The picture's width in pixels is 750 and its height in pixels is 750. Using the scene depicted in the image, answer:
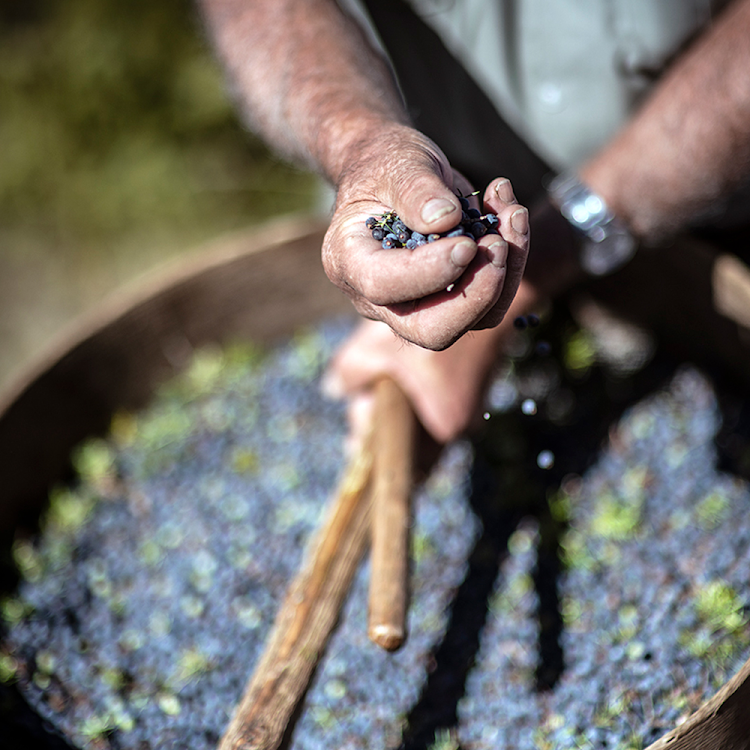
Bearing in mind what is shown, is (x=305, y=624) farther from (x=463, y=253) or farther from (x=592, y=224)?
(x=592, y=224)

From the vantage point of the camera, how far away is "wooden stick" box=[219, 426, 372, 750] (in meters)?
0.81

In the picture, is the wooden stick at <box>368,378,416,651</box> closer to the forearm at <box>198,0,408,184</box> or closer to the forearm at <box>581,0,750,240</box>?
the forearm at <box>198,0,408,184</box>

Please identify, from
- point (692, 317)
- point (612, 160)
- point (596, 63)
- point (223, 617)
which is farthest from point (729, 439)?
point (223, 617)

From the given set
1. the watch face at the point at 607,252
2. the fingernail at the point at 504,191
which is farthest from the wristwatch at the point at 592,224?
the fingernail at the point at 504,191

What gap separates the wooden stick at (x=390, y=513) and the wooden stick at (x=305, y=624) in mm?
36

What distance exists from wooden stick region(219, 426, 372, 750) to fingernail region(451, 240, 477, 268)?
22.9 inches

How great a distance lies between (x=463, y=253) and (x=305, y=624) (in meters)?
0.59

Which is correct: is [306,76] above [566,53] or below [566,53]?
above

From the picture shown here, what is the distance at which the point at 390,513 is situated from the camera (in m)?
1.01

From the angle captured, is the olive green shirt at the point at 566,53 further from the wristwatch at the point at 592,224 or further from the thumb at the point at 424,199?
the thumb at the point at 424,199

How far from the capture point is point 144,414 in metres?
1.59

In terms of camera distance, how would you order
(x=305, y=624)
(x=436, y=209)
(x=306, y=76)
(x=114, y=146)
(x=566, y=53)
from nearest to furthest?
(x=436, y=209)
(x=305, y=624)
(x=306, y=76)
(x=566, y=53)
(x=114, y=146)

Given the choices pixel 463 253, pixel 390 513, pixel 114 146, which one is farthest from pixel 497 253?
pixel 114 146

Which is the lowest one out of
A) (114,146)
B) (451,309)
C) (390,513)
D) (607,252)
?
(607,252)
